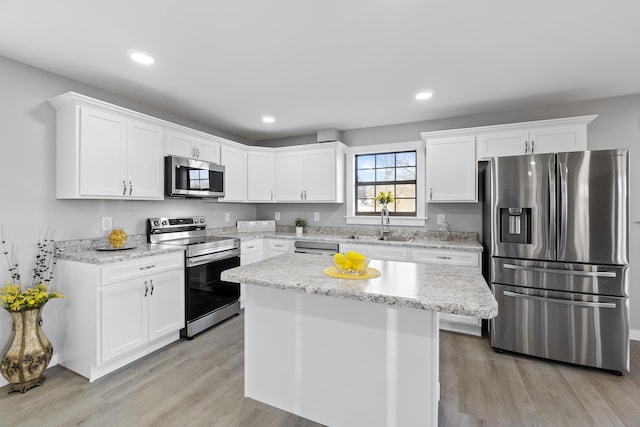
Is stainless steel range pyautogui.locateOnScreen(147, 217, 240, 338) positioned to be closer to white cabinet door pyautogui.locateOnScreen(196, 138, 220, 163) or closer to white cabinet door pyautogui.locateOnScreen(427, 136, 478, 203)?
white cabinet door pyautogui.locateOnScreen(196, 138, 220, 163)

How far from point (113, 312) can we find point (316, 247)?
2.19m

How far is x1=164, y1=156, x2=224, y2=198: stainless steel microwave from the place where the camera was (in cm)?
309

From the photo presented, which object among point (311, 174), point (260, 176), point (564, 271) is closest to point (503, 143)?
point (564, 271)

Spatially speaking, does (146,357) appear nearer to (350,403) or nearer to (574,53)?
(350,403)

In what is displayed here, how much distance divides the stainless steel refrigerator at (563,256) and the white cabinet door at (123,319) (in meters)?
3.21

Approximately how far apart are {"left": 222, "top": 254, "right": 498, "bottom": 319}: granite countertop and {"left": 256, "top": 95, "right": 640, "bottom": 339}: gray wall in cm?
208

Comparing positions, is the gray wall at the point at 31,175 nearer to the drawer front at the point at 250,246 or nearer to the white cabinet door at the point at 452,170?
the drawer front at the point at 250,246

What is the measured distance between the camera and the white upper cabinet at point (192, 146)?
3.18 metres

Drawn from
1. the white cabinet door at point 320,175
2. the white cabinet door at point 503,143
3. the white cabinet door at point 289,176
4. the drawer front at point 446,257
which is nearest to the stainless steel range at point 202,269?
the white cabinet door at point 289,176

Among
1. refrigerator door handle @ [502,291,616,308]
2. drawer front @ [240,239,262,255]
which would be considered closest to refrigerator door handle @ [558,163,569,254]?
refrigerator door handle @ [502,291,616,308]

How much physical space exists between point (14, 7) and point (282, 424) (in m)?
2.93

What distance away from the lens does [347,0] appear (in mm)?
1637

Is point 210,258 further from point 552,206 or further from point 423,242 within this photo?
point 552,206

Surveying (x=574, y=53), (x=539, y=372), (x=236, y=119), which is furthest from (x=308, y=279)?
(x=236, y=119)
